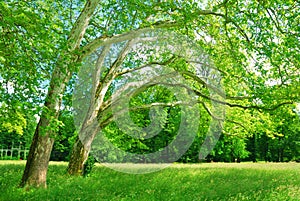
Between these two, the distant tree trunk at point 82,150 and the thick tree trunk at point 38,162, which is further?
the distant tree trunk at point 82,150

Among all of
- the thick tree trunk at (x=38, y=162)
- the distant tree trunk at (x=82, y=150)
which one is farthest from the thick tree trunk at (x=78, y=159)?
the thick tree trunk at (x=38, y=162)

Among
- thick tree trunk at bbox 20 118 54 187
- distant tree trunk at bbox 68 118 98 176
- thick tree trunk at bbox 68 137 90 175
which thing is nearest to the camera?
thick tree trunk at bbox 20 118 54 187

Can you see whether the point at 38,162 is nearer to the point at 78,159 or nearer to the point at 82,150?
the point at 78,159

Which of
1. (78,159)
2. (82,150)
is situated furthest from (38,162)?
(82,150)

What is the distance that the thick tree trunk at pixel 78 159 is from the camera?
15711mm

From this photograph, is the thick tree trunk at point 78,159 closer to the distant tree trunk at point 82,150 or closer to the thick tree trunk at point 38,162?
the distant tree trunk at point 82,150

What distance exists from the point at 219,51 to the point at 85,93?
709 cm

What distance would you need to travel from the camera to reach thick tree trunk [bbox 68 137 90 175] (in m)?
15.7

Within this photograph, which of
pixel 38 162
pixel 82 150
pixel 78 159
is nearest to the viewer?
pixel 38 162

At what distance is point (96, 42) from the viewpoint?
12094 mm

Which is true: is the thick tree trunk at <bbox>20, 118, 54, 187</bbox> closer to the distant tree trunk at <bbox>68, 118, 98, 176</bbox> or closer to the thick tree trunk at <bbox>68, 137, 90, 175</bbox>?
the distant tree trunk at <bbox>68, 118, 98, 176</bbox>

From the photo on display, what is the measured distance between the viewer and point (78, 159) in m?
15.8

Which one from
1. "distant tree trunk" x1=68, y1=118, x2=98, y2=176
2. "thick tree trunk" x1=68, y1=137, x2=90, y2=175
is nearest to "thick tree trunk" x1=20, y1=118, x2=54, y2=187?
"distant tree trunk" x1=68, y1=118, x2=98, y2=176

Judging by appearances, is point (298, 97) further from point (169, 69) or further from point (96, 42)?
point (96, 42)
